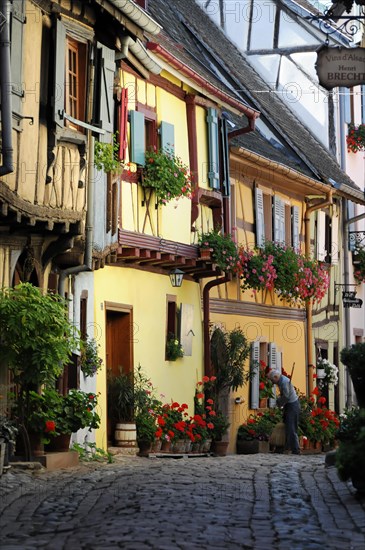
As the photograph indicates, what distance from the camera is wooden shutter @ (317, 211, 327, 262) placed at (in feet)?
107

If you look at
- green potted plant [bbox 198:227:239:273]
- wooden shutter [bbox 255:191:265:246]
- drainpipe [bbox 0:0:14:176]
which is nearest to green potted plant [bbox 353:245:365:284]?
wooden shutter [bbox 255:191:265:246]

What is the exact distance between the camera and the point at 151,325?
2244 cm

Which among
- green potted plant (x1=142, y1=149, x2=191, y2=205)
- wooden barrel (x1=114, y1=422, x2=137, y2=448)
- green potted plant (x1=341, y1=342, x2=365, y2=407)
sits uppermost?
green potted plant (x1=142, y1=149, x2=191, y2=205)

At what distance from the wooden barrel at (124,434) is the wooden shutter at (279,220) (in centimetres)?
936

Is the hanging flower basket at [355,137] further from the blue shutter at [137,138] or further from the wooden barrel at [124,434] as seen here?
the wooden barrel at [124,434]

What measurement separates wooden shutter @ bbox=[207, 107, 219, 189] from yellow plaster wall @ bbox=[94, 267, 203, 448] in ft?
5.97

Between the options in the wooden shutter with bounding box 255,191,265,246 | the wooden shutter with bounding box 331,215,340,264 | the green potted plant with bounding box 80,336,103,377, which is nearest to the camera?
the green potted plant with bounding box 80,336,103,377

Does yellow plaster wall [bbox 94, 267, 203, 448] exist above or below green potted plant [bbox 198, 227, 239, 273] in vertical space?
A: below

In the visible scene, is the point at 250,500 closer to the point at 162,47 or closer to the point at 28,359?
the point at 28,359

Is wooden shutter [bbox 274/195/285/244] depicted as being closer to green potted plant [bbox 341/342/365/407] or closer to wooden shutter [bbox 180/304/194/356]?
wooden shutter [bbox 180/304/194/356]

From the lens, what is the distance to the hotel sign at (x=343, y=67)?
1283cm

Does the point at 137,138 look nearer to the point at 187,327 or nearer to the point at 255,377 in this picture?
the point at 187,327

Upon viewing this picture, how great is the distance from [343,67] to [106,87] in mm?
6155

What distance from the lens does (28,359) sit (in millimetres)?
15875
